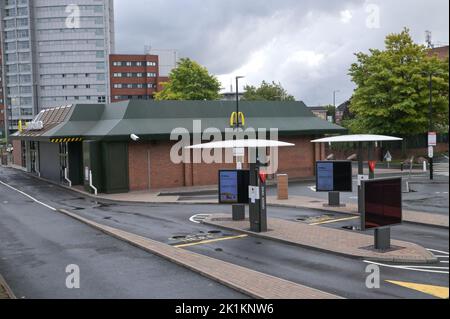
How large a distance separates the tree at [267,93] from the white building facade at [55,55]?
163 feet

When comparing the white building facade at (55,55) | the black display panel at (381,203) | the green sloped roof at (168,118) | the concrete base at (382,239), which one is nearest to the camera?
the black display panel at (381,203)

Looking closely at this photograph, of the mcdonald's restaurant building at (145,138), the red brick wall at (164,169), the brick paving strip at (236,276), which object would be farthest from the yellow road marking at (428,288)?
the red brick wall at (164,169)

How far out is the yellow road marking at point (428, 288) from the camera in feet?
32.0

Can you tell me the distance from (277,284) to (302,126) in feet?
91.6

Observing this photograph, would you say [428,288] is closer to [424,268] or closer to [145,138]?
[424,268]

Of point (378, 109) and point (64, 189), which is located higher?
point (378, 109)

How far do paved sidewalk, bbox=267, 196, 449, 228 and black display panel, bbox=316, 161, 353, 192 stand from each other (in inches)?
33.2

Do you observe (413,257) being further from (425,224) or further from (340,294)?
(425,224)

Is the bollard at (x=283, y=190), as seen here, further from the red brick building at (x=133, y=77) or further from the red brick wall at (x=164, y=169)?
the red brick building at (x=133, y=77)

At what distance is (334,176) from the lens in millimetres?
21375

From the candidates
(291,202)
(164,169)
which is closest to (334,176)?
(291,202)

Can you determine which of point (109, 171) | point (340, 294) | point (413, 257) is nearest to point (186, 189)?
point (109, 171)

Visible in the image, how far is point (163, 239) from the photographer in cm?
1594

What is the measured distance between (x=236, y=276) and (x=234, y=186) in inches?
297
